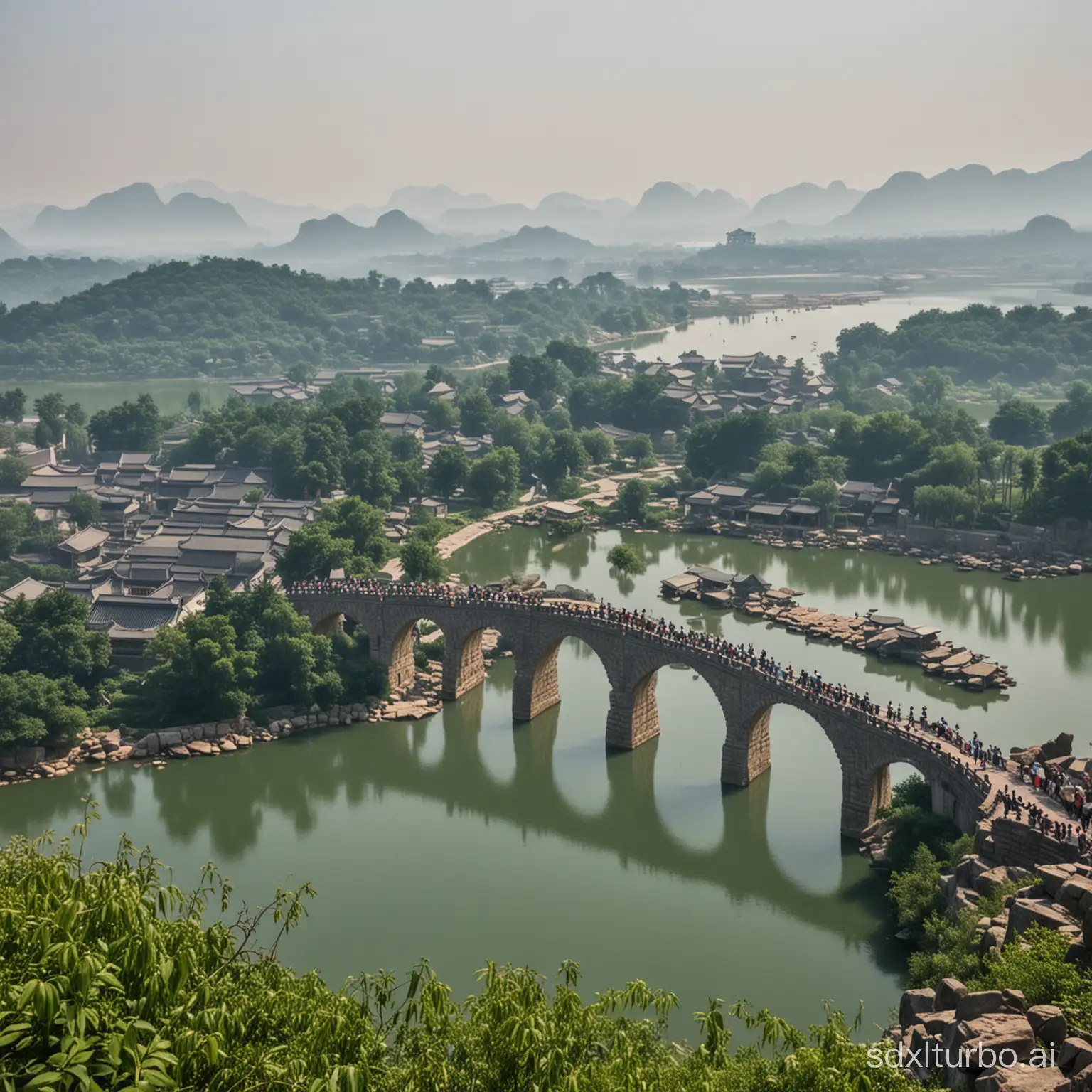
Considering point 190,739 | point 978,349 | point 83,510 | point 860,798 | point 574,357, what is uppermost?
point 574,357

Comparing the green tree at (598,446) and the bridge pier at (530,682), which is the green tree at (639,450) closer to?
the green tree at (598,446)

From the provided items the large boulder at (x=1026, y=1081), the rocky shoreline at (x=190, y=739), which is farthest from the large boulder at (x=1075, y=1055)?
the rocky shoreline at (x=190, y=739)

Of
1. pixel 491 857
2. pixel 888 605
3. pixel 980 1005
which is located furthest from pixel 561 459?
pixel 980 1005

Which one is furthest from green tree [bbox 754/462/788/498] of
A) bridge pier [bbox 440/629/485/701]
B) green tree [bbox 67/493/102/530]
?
green tree [bbox 67/493/102/530]

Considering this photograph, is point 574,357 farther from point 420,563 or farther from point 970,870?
point 970,870

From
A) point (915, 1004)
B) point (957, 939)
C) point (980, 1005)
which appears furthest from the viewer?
point (957, 939)

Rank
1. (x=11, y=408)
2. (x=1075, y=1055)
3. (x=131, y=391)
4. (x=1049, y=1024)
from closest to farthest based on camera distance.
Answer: (x=1075, y=1055), (x=1049, y=1024), (x=11, y=408), (x=131, y=391)
